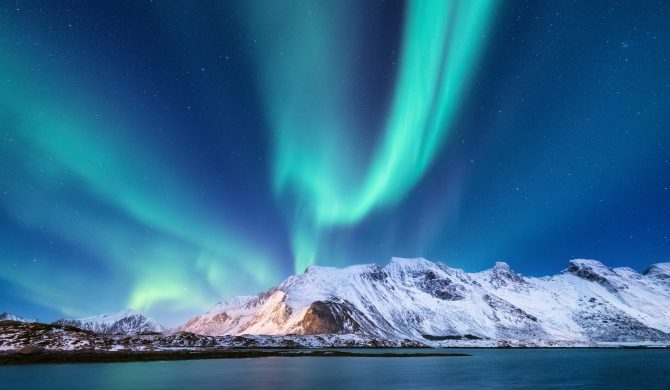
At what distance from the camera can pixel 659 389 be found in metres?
56.2

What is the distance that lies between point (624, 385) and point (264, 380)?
2053 inches

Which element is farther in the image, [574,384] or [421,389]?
[574,384]

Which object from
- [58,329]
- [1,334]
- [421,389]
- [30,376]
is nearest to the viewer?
[421,389]

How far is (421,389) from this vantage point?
5397 centimetres

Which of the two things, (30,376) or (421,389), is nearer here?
(421,389)

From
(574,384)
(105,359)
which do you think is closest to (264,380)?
(574,384)

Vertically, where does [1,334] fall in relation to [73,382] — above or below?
above

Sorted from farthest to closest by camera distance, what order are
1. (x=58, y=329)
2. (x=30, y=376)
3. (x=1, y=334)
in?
1. (x=58, y=329)
2. (x=1, y=334)
3. (x=30, y=376)

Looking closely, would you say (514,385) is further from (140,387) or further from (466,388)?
(140,387)

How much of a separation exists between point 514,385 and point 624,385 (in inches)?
651

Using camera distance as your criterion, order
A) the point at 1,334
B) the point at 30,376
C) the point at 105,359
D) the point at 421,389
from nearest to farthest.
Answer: the point at 421,389
the point at 30,376
the point at 105,359
the point at 1,334

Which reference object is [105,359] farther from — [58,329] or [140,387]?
[140,387]

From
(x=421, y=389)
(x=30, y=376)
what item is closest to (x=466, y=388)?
(x=421, y=389)

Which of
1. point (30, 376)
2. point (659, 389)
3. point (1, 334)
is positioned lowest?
point (659, 389)
